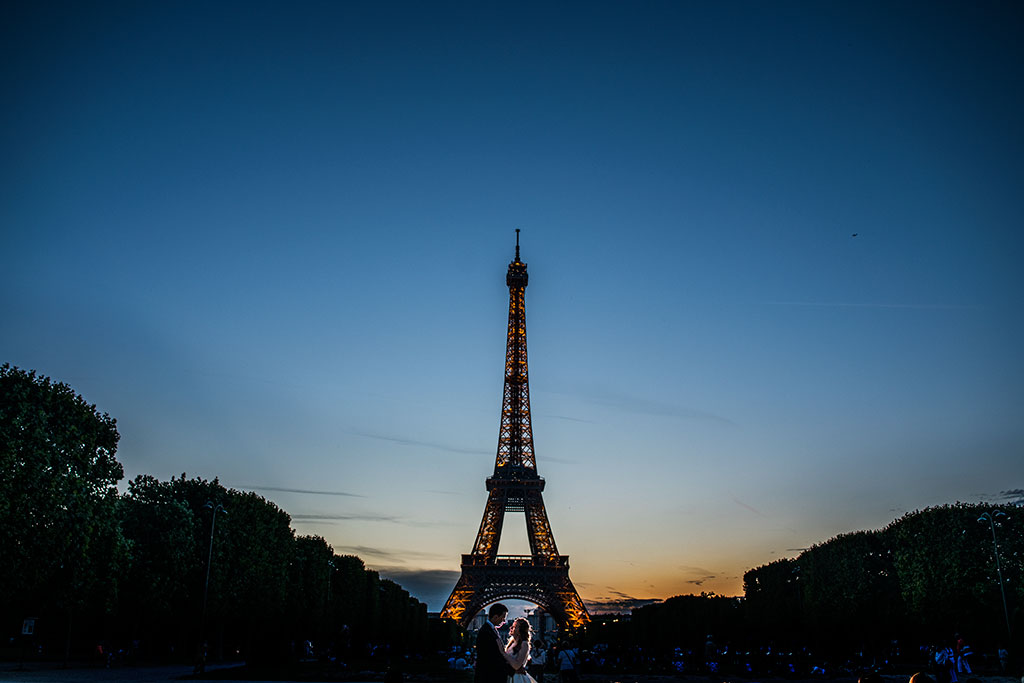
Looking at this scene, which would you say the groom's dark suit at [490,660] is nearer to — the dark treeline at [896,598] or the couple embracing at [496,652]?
the couple embracing at [496,652]

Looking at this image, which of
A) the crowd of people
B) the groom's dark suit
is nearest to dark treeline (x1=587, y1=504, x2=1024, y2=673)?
the crowd of people

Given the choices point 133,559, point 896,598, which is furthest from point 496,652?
point 896,598

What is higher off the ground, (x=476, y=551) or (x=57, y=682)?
(x=476, y=551)

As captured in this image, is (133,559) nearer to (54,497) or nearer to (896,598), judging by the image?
(54,497)

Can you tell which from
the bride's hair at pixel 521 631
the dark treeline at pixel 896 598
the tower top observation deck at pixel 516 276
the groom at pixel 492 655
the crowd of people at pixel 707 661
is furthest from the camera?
the tower top observation deck at pixel 516 276

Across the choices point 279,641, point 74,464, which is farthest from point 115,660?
point 74,464

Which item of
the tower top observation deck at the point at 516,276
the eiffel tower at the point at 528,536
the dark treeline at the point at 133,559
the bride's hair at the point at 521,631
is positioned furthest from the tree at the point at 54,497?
the tower top observation deck at the point at 516,276

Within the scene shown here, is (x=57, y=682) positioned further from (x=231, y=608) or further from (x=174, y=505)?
(x=231, y=608)
